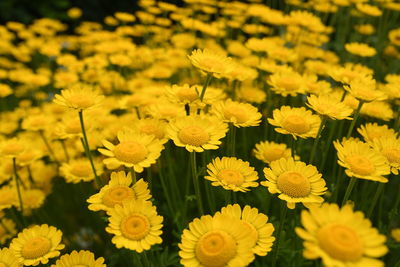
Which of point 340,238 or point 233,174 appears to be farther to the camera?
point 233,174

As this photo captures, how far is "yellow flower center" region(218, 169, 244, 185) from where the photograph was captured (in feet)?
6.03

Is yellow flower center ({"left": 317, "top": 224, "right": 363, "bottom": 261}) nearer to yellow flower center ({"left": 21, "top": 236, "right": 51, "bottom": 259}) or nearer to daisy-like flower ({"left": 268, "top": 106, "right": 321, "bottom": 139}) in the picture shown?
daisy-like flower ({"left": 268, "top": 106, "right": 321, "bottom": 139})

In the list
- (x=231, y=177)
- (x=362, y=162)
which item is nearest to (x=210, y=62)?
(x=231, y=177)

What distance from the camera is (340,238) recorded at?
1230 mm

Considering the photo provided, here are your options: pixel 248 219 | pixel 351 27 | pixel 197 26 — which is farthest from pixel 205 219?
pixel 351 27

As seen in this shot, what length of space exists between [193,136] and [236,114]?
0.36m

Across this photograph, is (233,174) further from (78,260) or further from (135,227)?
(78,260)

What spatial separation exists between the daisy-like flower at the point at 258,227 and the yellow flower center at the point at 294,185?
0.18 m

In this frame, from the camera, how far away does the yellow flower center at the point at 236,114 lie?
2121mm

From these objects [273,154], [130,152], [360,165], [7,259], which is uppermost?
[360,165]

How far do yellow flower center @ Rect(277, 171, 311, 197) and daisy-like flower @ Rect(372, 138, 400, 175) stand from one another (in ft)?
1.66

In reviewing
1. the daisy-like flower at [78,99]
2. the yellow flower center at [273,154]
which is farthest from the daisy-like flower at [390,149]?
the daisy-like flower at [78,99]

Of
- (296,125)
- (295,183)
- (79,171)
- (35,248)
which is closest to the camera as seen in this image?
(295,183)

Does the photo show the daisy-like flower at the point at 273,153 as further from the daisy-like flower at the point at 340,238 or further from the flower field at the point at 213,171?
the daisy-like flower at the point at 340,238
